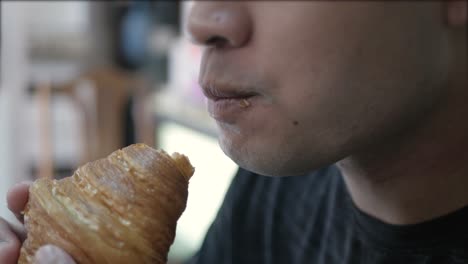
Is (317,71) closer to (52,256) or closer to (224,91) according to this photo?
(224,91)

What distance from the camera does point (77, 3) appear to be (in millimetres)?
3779

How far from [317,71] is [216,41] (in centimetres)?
13

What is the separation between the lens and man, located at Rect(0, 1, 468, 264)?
2.02ft

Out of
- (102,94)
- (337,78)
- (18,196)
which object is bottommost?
(102,94)

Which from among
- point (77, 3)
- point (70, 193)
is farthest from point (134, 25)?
point (70, 193)

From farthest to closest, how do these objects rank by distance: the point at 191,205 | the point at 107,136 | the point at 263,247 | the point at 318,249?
the point at 107,136 → the point at 191,205 → the point at 263,247 → the point at 318,249

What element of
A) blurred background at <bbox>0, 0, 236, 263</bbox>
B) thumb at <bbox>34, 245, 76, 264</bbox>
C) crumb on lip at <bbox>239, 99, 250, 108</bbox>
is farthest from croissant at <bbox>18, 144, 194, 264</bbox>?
blurred background at <bbox>0, 0, 236, 263</bbox>

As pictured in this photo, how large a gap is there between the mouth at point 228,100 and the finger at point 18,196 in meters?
0.30

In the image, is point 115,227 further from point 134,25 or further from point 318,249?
point 134,25

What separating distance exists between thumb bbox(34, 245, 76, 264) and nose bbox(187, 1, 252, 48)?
1.00ft

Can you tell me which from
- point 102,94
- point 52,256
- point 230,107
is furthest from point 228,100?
point 102,94

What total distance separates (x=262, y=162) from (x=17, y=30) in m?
1.71

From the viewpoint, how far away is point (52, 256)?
0.64 m

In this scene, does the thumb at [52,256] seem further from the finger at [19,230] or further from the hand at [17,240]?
the finger at [19,230]
